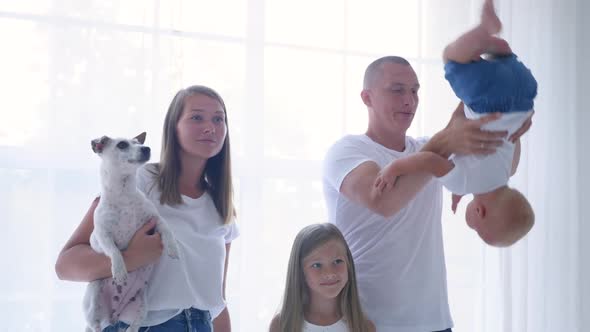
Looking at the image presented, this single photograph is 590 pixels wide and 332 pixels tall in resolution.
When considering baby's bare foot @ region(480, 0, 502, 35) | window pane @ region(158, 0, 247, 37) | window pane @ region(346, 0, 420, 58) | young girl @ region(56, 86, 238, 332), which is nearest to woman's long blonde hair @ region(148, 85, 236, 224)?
young girl @ region(56, 86, 238, 332)

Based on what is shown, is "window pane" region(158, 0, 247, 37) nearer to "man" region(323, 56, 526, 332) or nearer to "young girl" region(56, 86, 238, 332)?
"young girl" region(56, 86, 238, 332)

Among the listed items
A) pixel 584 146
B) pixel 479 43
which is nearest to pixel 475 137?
pixel 479 43

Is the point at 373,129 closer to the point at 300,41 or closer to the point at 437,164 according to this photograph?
the point at 437,164

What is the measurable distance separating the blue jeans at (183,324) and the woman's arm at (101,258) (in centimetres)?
13

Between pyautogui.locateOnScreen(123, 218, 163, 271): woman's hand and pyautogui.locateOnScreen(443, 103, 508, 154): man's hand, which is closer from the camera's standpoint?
pyautogui.locateOnScreen(443, 103, 508, 154): man's hand

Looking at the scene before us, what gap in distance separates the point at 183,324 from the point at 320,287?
0.39m

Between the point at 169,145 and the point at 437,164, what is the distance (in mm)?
682

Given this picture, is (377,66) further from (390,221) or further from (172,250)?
(172,250)

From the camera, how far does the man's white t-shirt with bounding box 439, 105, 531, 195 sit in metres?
1.27

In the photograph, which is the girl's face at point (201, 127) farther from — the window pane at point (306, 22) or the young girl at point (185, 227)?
the window pane at point (306, 22)

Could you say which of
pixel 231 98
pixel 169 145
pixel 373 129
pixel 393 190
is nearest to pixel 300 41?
pixel 231 98

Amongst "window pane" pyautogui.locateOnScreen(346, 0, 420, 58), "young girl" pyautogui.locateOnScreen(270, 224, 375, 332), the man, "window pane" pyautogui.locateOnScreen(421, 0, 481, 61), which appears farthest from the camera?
"window pane" pyautogui.locateOnScreen(421, 0, 481, 61)

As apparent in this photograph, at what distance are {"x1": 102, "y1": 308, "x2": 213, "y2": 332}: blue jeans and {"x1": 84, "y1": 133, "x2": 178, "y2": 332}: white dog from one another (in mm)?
23

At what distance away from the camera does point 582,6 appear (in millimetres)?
3090
